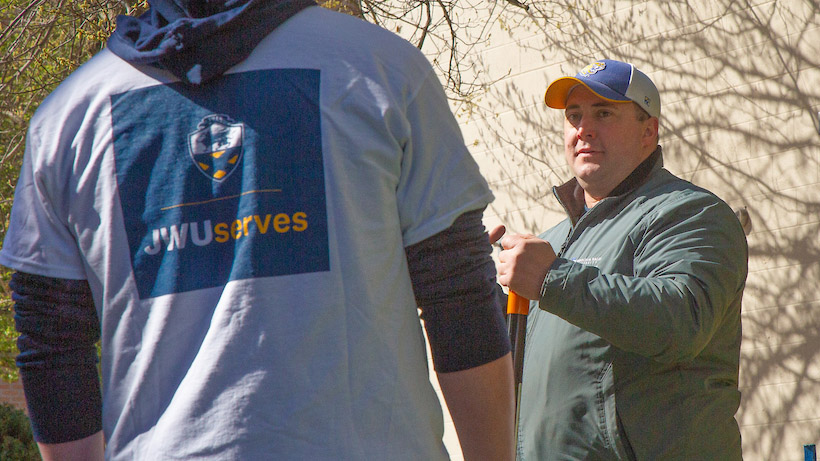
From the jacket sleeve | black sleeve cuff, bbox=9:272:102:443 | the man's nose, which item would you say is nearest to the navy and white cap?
the man's nose

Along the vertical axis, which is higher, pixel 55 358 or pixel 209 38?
pixel 209 38

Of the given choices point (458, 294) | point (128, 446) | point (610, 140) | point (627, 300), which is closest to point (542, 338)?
point (627, 300)

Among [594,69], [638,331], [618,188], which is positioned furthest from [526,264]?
[594,69]

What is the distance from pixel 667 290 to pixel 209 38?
182 centimetres

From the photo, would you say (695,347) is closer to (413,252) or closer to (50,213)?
(413,252)

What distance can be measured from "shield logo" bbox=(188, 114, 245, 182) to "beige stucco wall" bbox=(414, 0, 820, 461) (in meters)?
4.69

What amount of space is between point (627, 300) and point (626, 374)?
280mm

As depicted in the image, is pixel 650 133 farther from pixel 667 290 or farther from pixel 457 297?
pixel 457 297

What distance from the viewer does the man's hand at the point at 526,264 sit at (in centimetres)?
277

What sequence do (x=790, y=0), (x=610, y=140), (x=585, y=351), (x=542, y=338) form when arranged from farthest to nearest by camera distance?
(x=790, y=0) < (x=610, y=140) < (x=542, y=338) < (x=585, y=351)

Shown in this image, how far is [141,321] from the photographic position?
4.26ft

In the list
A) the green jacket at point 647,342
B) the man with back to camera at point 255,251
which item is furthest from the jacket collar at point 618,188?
the man with back to camera at point 255,251

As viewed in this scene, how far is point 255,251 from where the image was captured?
1.26 meters

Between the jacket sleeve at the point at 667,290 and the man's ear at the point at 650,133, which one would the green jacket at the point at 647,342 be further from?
the man's ear at the point at 650,133
